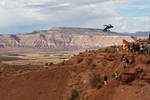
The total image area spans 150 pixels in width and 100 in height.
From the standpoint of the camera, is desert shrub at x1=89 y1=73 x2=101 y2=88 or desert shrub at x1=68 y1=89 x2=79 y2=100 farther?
desert shrub at x1=68 y1=89 x2=79 y2=100

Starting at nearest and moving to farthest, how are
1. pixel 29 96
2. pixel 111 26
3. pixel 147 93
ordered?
pixel 147 93
pixel 111 26
pixel 29 96

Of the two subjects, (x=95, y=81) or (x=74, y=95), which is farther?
(x=74, y=95)

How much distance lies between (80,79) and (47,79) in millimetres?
4137

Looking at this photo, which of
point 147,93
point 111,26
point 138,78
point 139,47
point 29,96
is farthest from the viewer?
point 29,96

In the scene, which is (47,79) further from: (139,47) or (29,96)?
(139,47)

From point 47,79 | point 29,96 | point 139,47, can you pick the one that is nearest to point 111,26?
point 139,47

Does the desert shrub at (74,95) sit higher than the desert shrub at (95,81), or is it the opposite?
the desert shrub at (95,81)

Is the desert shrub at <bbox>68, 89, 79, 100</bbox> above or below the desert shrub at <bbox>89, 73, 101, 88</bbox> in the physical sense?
below

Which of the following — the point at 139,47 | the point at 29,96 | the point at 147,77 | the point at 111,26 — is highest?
the point at 111,26

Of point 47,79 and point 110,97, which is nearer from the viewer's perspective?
point 110,97

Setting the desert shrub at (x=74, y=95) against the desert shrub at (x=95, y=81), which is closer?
the desert shrub at (x=95, y=81)

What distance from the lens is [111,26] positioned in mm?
27844

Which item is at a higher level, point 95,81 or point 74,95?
point 95,81

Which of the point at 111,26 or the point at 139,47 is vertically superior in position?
the point at 111,26
